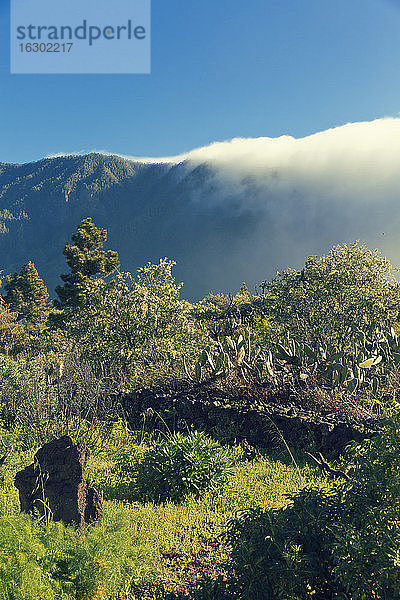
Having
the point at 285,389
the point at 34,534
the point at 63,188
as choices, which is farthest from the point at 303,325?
the point at 63,188

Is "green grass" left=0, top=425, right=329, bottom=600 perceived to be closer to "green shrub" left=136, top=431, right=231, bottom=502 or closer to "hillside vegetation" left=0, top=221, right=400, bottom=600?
"hillside vegetation" left=0, top=221, right=400, bottom=600

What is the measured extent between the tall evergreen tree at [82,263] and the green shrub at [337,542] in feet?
67.8

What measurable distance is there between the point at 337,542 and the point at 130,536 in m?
2.17

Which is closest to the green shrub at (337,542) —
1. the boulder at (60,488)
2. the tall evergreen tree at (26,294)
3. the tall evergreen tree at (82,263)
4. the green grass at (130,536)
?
the green grass at (130,536)

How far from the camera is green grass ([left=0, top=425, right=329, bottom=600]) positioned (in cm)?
276

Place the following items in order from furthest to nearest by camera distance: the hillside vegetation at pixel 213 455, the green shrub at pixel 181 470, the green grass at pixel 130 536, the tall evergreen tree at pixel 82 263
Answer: the tall evergreen tree at pixel 82 263, the green shrub at pixel 181 470, the green grass at pixel 130 536, the hillside vegetation at pixel 213 455

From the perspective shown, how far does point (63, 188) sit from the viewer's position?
166 m

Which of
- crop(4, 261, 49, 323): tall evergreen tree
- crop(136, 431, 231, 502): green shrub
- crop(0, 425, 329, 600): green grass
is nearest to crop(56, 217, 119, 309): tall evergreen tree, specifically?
crop(4, 261, 49, 323): tall evergreen tree

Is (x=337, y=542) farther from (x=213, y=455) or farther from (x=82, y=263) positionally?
(x=82, y=263)

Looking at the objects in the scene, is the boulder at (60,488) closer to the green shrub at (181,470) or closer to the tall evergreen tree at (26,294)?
the green shrub at (181,470)

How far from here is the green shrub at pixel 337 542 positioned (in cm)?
225

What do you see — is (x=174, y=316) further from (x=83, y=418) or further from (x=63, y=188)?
(x=63, y=188)

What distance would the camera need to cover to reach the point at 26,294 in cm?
3219

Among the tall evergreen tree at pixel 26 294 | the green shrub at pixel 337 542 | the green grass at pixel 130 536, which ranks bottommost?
the green grass at pixel 130 536
